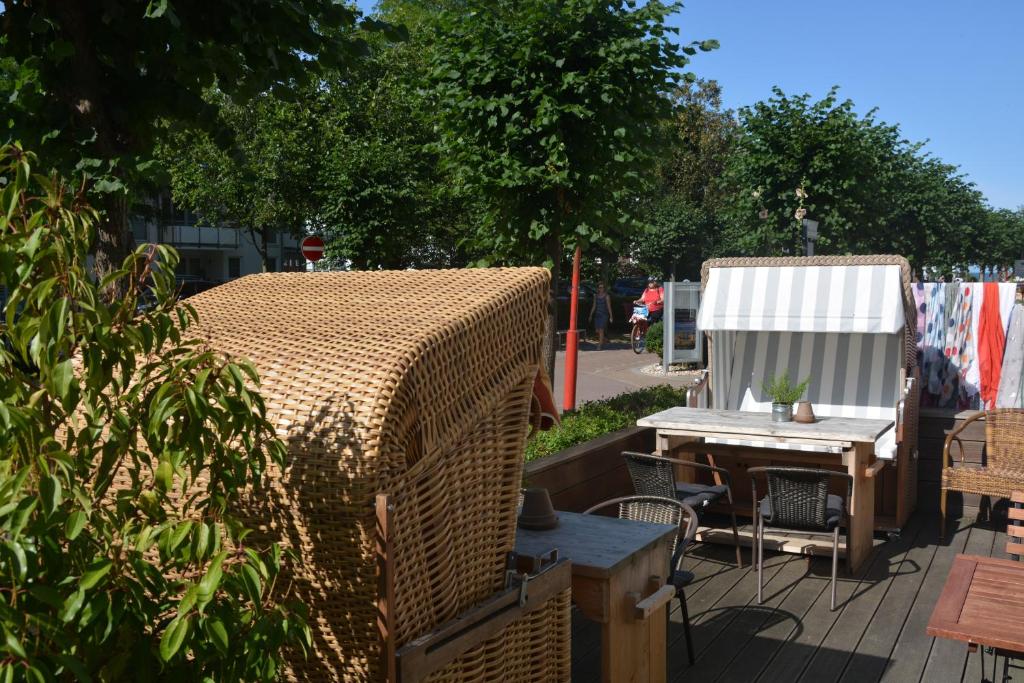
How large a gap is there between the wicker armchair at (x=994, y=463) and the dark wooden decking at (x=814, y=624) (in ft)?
1.42

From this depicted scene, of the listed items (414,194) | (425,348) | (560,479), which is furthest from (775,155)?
(425,348)

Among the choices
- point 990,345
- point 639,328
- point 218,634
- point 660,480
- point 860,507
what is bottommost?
point 639,328

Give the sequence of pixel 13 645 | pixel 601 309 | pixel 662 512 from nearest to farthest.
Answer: pixel 13 645 < pixel 662 512 < pixel 601 309

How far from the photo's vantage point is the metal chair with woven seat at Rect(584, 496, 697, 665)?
5141 millimetres

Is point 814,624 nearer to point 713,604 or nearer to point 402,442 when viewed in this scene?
point 713,604

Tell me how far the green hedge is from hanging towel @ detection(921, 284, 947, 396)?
7.79ft

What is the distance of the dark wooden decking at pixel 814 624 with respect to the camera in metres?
5.25

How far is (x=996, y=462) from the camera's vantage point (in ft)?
26.4

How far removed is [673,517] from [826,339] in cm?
458

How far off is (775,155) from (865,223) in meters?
5.43

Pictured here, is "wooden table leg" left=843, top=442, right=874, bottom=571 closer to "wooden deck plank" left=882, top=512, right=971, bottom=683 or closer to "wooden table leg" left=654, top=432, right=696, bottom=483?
"wooden deck plank" left=882, top=512, right=971, bottom=683

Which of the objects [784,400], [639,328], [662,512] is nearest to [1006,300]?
[784,400]

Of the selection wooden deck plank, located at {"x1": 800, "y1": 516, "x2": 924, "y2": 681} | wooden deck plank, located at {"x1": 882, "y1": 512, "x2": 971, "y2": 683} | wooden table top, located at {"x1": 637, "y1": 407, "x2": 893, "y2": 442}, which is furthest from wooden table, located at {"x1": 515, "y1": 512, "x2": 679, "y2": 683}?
wooden table top, located at {"x1": 637, "y1": 407, "x2": 893, "y2": 442}

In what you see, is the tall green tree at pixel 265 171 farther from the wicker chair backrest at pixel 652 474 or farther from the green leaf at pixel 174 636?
the green leaf at pixel 174 636
